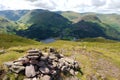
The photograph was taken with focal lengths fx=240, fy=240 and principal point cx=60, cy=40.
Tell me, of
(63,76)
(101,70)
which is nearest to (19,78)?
(63,76)

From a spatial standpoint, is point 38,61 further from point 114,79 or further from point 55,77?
point 114,79

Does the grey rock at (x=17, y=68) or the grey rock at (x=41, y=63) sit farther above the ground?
the grey rock at (x=41, y=63)

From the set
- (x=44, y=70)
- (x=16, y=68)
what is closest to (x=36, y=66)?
(x=44, y=70)

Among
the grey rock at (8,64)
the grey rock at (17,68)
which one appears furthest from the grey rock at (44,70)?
the grey rock at (8,64)

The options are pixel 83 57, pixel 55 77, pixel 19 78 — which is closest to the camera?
pixel 19 78

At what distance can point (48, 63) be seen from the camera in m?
57.1

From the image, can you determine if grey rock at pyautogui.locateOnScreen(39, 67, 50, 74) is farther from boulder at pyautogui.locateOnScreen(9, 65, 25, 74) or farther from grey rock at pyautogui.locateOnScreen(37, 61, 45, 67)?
boulder at pyautogui.locateOnScreen(9, 65, 25, 74)

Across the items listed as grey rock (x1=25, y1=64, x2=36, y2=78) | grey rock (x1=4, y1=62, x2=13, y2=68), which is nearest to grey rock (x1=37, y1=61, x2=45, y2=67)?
grey rock (x1=25, y1=64, x2=36, y2=78)

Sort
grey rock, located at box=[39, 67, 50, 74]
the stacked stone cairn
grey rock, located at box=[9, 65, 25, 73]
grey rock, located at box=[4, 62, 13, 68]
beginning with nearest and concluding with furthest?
the stacked stone cairn, grey rock, located at box=[9, 65, 25, 73], grey rock, located at box=[39, 67, 50, 74], grey rock, located at box=[4, 62, 13, 68]

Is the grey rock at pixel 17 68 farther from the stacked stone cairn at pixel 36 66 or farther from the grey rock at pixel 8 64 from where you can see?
the grey rock at pixel 8 64

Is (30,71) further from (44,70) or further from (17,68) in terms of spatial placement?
(44,70)

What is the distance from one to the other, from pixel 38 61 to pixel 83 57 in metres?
26.0

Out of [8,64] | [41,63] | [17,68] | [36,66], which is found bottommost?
[17,68]

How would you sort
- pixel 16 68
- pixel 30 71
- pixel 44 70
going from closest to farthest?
pixel 30 71 → pixel 16 68 → pixel 44 70
